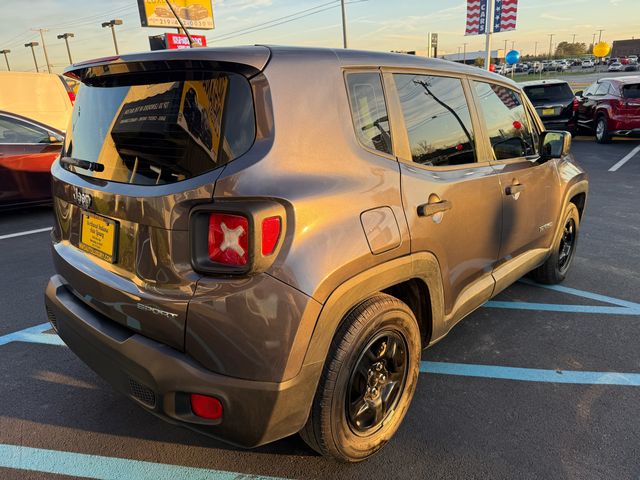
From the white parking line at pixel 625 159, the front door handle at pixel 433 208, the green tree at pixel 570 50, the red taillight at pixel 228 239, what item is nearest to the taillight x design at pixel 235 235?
the red taillight at pixel 228 239

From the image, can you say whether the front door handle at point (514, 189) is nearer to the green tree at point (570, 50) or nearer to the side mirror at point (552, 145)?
the side mirror at point (552, 145)

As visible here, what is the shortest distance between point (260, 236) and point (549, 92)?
14376mm

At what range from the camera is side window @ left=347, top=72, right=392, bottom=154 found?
A: 2057 mm

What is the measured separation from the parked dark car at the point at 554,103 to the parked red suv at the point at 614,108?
0.43 meters

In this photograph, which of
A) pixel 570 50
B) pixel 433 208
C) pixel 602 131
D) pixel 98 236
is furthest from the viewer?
pixel 570 50

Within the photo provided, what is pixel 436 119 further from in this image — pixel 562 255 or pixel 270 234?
pixel 562 255

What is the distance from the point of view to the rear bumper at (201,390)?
5.62ft

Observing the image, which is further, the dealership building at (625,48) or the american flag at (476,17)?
the dealership building at (625,48)

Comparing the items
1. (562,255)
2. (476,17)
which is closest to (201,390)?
(562,255)

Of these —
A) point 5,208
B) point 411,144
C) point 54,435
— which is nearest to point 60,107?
point 5,208

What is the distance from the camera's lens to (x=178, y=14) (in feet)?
100

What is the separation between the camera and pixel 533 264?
140 inches

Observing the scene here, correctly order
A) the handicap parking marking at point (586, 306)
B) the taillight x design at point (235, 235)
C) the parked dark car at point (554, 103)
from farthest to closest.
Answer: the parked dark car at point (554, 103), the handicap parking marking at point (586, 306), the taillight x design at point (235, 235)

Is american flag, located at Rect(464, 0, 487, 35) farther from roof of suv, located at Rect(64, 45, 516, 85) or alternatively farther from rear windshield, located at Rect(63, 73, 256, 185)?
rear windshield, located at Rect(63, 73, 256, 185)
